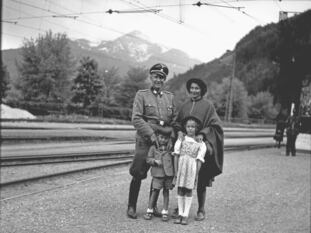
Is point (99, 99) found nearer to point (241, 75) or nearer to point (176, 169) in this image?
point (176, 169)

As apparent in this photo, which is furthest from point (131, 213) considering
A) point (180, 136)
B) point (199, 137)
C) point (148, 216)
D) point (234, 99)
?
point (234, 99)

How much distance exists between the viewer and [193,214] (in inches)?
226

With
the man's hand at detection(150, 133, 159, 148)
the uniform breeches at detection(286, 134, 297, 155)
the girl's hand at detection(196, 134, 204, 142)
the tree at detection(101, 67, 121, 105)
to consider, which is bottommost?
the uniform breeches at detection(286, 134, 297, 155)

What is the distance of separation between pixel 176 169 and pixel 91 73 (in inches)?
1584

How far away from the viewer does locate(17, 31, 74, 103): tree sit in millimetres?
39188

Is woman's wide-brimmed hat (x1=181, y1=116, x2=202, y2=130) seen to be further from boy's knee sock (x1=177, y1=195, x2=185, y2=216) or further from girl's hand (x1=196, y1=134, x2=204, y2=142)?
boy's knee sock (x1=177, y1=195, x2=185, y2=216)

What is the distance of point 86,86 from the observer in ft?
143

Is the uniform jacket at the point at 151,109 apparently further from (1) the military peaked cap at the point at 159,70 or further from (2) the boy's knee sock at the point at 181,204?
(2) the boy's knee sock at the point at 181,204

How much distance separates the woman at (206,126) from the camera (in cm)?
511

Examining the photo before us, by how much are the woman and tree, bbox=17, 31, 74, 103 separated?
35.5 metres

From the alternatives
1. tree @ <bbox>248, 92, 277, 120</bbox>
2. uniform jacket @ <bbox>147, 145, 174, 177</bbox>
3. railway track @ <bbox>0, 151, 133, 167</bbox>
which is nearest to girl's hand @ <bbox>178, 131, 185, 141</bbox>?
uniform jacket @ <bbox>147, 145, 174, 177</bbox>

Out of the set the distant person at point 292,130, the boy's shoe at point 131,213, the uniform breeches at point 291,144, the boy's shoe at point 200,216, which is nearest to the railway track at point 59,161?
the boy's shoe at point 131,213

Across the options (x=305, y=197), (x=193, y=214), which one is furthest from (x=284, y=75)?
(x=193, y=214)

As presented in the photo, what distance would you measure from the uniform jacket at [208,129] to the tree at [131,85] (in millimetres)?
41900
